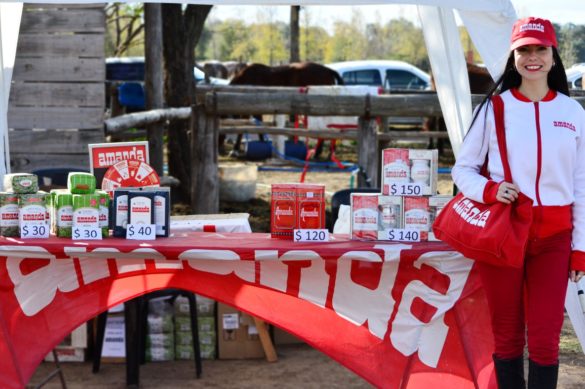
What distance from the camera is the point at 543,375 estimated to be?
12.4 feet

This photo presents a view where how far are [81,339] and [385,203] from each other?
7.10ft

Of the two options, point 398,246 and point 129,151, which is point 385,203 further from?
point 129,151

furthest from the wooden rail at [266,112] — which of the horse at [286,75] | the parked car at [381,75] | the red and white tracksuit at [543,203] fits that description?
the parked car at [381,75]

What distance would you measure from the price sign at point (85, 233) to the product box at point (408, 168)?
53.2 inches

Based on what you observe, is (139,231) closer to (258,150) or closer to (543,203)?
(543,203)

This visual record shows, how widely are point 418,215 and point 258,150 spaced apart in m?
11.6

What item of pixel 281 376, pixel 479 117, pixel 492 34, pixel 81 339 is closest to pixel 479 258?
pixel 479 117

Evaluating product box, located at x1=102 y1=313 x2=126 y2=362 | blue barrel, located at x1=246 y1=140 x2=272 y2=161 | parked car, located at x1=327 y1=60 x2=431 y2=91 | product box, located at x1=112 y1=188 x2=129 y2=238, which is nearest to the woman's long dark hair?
product box, located at x1=112 y1=188 x2=129 y2=238

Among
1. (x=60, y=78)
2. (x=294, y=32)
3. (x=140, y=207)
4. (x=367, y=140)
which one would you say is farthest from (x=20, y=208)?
(x=294, y=32)

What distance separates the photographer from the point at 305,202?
4.52 meters

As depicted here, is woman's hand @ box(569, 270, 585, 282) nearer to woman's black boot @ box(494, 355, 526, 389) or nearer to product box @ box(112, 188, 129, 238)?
woman's black boot @ box(494, 355, 526, 389)

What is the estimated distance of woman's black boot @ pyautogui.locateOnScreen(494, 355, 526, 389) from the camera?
393 centimetres

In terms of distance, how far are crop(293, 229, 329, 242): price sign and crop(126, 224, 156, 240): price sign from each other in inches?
26.7

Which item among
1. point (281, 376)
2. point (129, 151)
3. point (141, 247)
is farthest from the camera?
point (281, 376)
